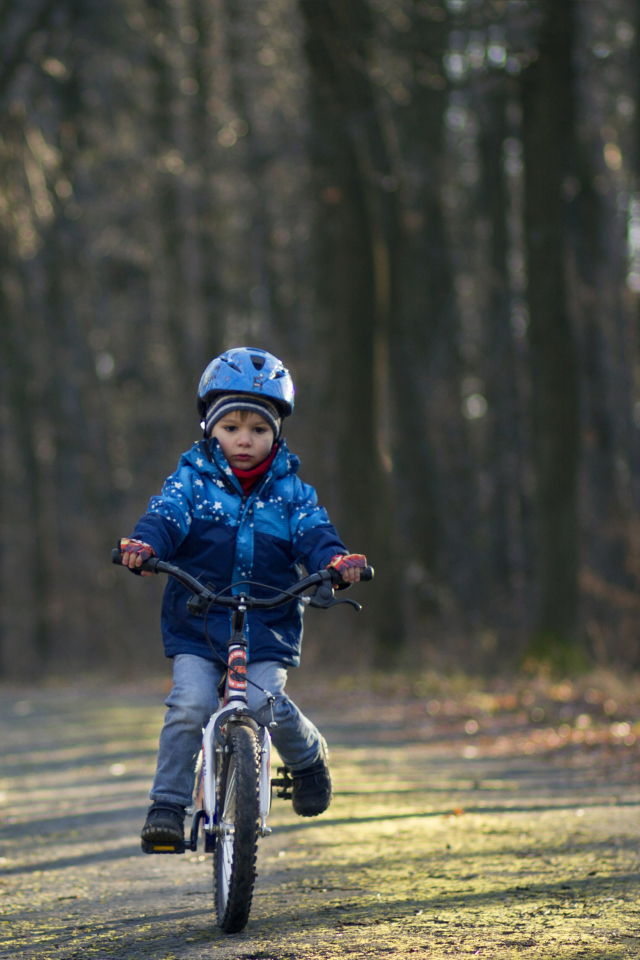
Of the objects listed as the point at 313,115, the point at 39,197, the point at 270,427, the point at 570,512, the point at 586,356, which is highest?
the point at 39,197

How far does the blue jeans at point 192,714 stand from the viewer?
5.29m

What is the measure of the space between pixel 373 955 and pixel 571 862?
1.86 meters

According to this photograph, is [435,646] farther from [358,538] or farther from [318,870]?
[318,870]

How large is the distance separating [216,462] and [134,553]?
0.79 meters

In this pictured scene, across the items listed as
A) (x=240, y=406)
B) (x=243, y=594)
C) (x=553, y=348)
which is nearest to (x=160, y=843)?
(x=243, y=594)

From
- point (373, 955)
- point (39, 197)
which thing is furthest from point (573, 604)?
point (39, 197)

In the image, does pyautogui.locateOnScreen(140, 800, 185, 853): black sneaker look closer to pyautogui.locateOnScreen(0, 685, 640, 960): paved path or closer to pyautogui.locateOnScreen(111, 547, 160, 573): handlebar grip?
pyautogui.locateOnScreen(0, 685, 640, 960): paved path

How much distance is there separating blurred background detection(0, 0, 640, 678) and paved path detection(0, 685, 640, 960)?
555cm

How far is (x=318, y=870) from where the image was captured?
244 inches

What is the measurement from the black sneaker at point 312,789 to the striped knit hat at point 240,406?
4.69ft

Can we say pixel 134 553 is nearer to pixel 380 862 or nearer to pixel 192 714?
pixel 192 714

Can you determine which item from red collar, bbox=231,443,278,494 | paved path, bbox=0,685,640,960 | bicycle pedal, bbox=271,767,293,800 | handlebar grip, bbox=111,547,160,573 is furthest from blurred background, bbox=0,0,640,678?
handlebar grip, bbox=111,547,160,573

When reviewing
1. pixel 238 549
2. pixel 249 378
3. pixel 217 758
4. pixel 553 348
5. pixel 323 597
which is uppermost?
pixel 553 348

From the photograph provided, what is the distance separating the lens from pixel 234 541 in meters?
5.54
